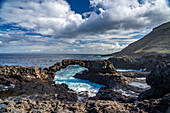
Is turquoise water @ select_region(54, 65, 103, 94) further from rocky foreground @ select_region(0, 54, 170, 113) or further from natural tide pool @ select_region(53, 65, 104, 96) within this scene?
rocky foreground @ select_region(0, 54, 170, 113)

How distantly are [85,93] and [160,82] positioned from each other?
17677mm

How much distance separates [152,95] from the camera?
17891 millimetres

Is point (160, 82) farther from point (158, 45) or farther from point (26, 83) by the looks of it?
point (158, 45)

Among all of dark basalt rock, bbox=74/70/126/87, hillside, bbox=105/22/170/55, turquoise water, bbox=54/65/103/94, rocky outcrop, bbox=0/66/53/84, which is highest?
hillside, bbox=105/22/170/55

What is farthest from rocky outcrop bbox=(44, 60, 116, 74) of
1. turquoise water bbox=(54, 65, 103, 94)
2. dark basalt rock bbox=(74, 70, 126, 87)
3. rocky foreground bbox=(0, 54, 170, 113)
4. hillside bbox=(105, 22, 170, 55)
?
hillside bbox=(105, 22, 170, 55)

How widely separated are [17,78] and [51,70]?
39.6 ft

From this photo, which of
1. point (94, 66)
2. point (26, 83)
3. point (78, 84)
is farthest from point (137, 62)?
point (26, 83)

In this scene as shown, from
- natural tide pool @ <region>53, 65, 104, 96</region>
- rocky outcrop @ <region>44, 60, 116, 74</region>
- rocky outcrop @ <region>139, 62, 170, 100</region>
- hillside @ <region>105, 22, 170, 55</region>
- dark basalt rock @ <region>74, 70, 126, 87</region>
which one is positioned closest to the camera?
rocky outcrop @ <region>139, 62, 170, 100</region>

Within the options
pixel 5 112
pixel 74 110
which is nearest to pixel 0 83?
pixel 5 112

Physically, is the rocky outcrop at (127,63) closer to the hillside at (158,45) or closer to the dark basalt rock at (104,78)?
the dark basalt rock at (104,78)

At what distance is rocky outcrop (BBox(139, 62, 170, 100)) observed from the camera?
56.3 ft

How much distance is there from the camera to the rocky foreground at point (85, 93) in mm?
12890

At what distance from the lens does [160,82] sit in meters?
18.2

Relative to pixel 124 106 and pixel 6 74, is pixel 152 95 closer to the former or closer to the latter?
pixel 124 106
